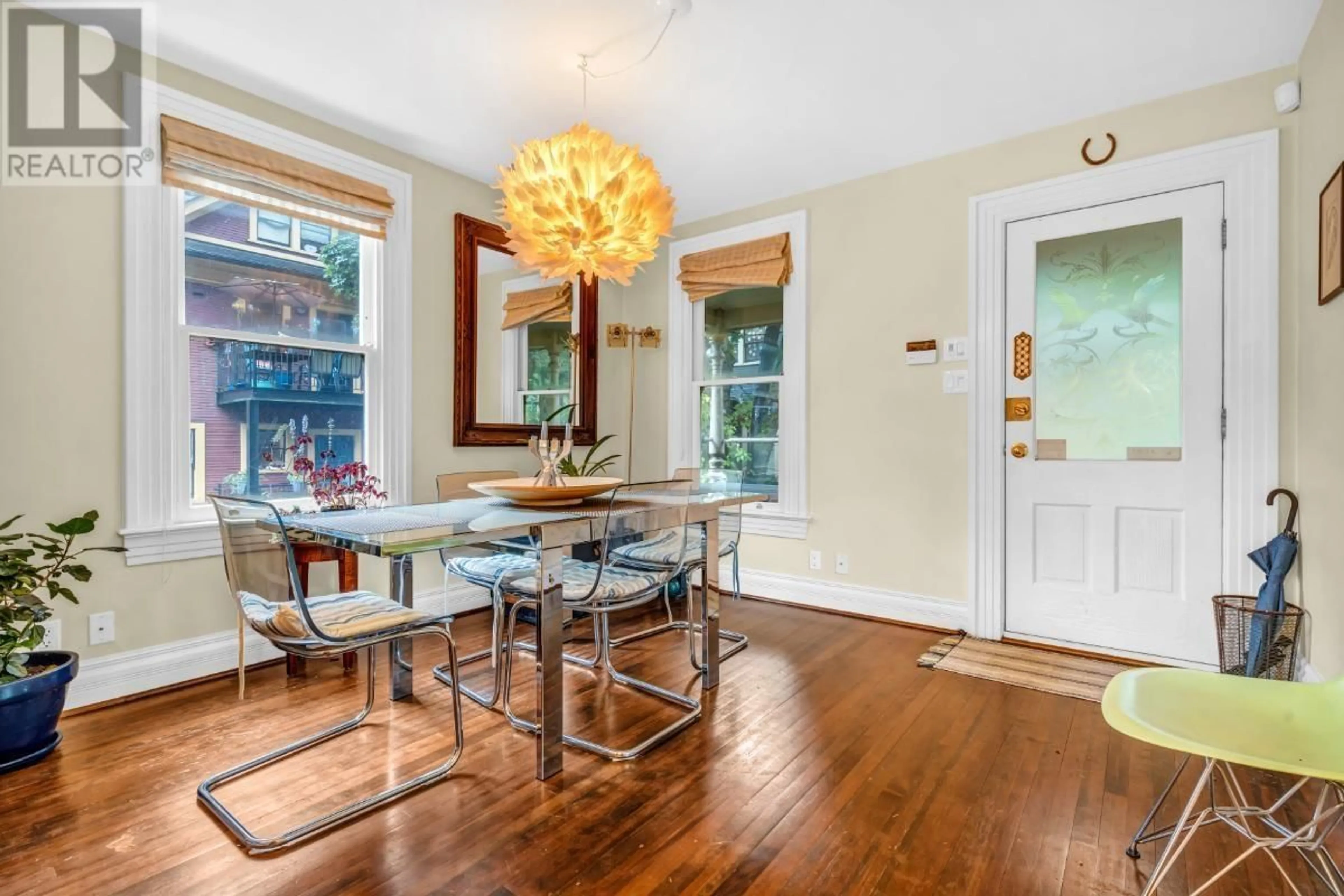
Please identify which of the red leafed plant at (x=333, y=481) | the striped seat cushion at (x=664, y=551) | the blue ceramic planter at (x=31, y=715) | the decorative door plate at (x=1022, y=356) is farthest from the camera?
the decorative door plate at (x=1022, y=356)

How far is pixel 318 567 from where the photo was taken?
2.97 meters

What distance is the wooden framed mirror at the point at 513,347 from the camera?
3.57 metres

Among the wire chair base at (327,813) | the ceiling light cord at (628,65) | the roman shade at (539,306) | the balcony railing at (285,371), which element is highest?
the ceiling light cord at (628,65)

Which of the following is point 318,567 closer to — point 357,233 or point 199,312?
point 199,312

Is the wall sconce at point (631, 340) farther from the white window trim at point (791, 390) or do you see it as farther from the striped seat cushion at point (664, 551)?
the striped seat cushion at point (664, 551)

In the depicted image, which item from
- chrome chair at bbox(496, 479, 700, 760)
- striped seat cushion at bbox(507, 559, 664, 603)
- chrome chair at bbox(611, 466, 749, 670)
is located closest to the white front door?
chrome chair at bbox(611, 466, 749, 670)

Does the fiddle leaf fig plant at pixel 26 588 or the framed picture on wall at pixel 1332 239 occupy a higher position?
the framed picture on wall at pixel 1332 239

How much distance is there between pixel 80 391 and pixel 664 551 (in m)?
2.25

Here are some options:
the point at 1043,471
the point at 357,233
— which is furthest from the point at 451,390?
the point at 1043,471

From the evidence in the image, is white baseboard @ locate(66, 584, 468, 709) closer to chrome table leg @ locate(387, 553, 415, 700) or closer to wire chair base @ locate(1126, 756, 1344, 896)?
chrome table leg @ locate(387, 553, 415, 700)

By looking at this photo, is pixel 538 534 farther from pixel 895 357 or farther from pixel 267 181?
pixel 895 357

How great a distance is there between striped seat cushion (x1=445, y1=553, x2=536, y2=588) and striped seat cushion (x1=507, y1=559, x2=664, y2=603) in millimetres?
146

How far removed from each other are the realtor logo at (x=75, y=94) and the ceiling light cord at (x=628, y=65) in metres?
1.54

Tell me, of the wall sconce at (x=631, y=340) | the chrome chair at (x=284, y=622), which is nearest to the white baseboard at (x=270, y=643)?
the chrome chair at (x=284, y=622)
